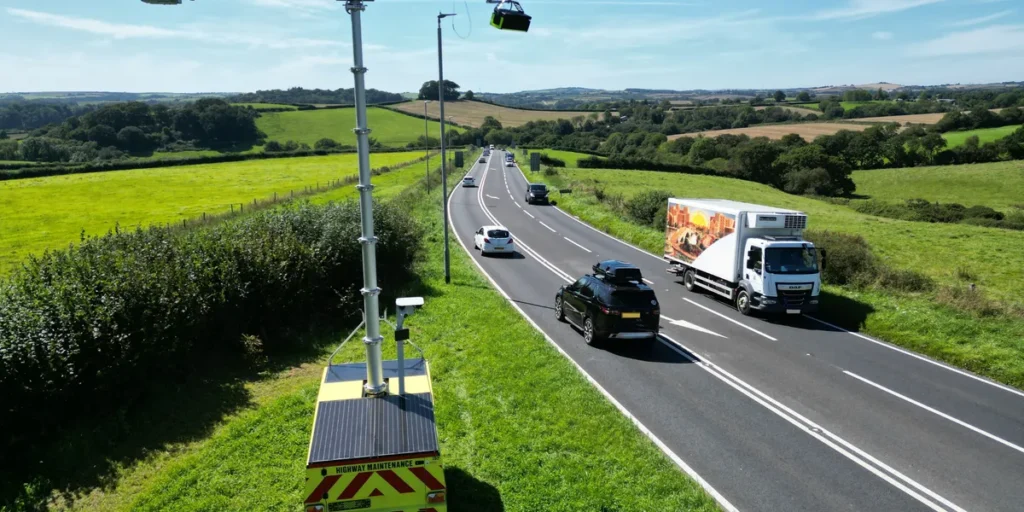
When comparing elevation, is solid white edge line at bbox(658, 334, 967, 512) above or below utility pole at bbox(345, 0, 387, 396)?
below

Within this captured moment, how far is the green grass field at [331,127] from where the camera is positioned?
11150 centimetres

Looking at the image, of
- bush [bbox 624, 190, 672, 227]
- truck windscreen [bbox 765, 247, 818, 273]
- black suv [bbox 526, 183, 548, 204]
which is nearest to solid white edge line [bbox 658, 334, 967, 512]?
truck windscreen [bbox 765, 247, 818, 273]

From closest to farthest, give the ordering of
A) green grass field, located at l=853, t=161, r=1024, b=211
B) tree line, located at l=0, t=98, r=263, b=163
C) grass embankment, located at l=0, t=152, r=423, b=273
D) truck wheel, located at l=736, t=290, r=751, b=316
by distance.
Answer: truck wheel, located at l=736, t=290, r=751, b=316 → grass embankment, located at l=0, t=152, r=423, b=273 → green grass field, located at l=853, t=161, r=1024, b=211 → tree line, located at l=0, t=98, r=263, b=163

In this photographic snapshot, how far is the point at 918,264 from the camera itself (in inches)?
1249

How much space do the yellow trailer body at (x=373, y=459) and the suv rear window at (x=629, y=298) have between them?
8526mm

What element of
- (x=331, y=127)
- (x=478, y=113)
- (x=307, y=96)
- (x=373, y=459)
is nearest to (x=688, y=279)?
(x=373, y=459)

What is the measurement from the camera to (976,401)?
39.2ft

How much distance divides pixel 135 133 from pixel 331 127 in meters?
33.2

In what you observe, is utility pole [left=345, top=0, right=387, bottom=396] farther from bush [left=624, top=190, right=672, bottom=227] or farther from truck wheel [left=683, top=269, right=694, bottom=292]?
bush [left=624, top=190, right=672, bottom=227]

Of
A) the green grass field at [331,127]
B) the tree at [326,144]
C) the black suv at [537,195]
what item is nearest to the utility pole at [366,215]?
the black suv at [537,195]

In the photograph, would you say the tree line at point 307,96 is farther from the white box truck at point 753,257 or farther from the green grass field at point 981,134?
the white box truck at point 753,257

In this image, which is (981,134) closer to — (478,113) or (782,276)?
(782,276)

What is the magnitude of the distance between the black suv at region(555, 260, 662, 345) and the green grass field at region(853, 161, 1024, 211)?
6186 cm

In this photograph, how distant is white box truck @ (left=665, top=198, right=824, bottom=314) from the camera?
17.6 m
